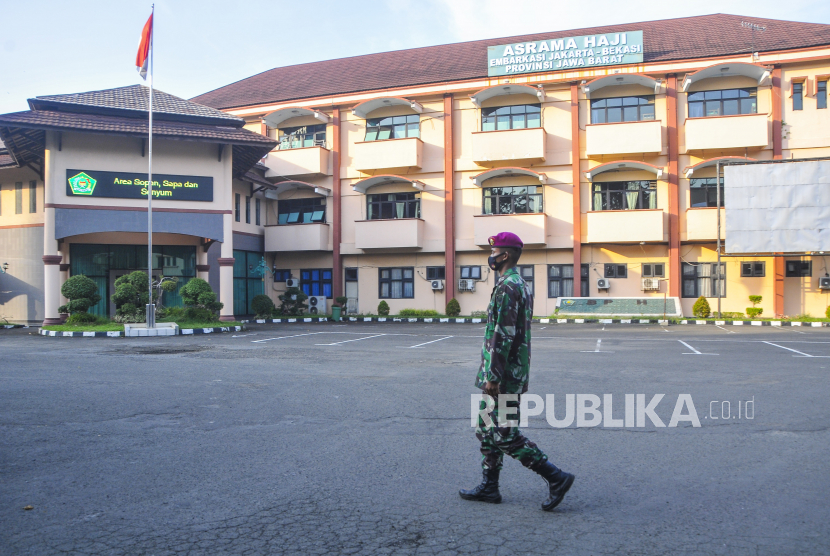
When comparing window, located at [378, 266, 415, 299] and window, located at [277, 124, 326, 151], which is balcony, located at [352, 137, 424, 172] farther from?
window, located at [378, 266, 415, 299]

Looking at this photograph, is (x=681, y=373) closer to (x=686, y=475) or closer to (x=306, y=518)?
(x=686, y=475)

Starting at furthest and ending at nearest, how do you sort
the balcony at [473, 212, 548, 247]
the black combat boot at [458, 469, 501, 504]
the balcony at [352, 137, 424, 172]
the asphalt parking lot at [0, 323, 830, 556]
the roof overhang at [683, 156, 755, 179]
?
the balcony at [352, 137, 424, 172]
the balcony at [473, 212, 548, 247]
the roof overhang at [683, 156, 755, 179]
the black combat boot at [458, 469, 501, 504]
the asphalt parking lot at [0, 323, 830, 556]

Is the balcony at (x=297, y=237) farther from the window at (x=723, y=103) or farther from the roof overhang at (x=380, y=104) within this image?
the window at (x=723, y=103)

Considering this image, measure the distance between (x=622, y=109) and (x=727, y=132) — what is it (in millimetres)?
4323

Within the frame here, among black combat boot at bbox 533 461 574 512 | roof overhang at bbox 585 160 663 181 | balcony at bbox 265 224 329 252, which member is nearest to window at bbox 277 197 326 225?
balcony at bbox 265 224 329 252

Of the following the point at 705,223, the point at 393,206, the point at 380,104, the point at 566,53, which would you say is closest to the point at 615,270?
the point at 705,223

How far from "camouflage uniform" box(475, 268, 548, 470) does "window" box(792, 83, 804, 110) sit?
26.0m

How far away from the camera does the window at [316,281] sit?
99.6ft

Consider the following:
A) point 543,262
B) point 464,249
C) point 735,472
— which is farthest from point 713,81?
point 735,472

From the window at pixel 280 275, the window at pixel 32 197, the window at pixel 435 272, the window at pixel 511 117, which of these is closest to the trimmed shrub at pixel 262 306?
the window at pixel 280 275

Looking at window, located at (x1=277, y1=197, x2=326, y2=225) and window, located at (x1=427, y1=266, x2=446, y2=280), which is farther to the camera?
window, located at (x1=277, y1=197, x2=326, y2=225)

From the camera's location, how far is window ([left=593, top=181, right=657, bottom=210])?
85.6 ft

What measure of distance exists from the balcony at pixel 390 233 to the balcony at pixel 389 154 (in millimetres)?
2522

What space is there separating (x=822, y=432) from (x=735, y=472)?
74.1 inches
